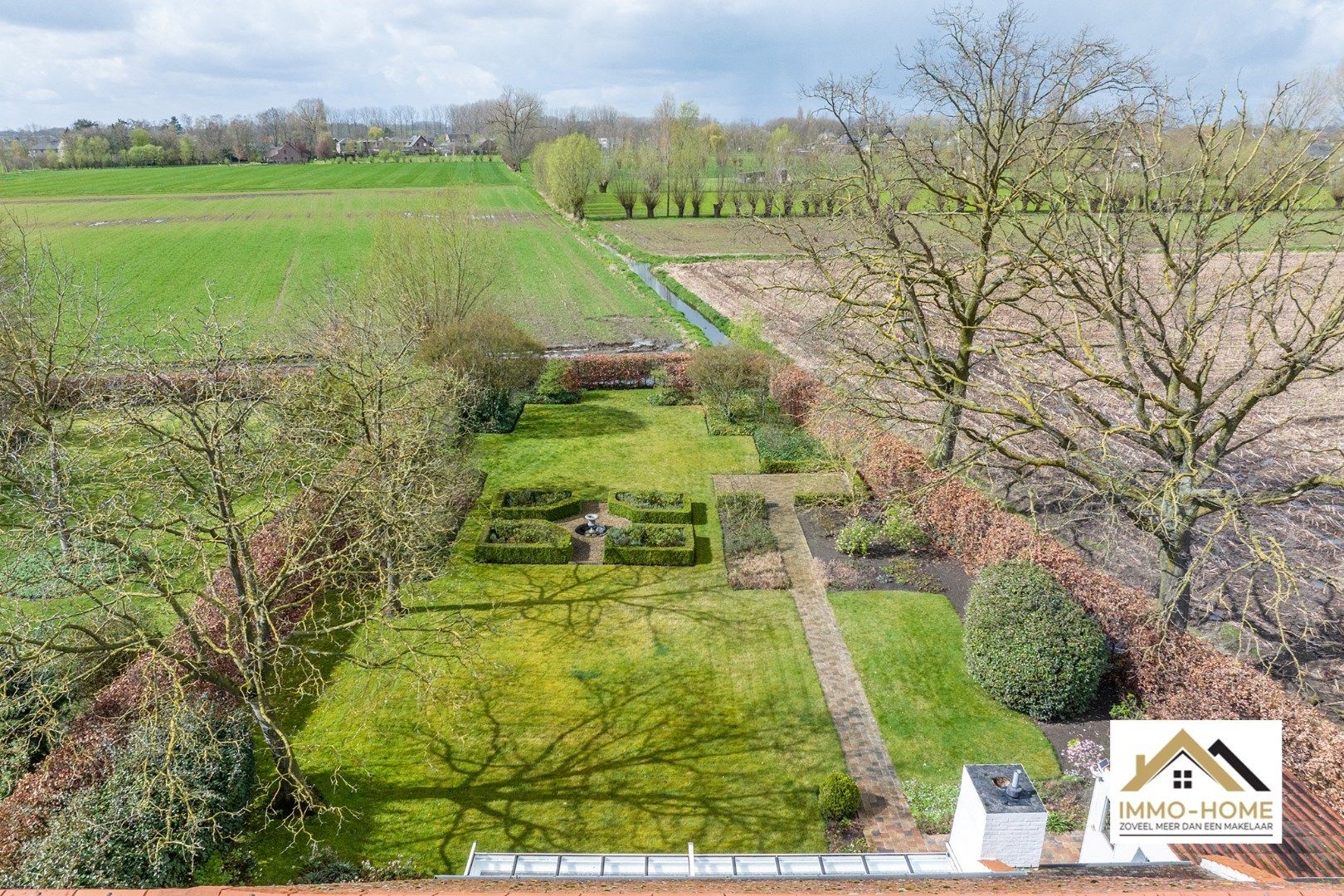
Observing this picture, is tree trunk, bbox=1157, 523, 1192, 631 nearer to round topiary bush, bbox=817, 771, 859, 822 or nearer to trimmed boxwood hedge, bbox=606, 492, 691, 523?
round topiary bush, bbox=817, 771, 859, 822

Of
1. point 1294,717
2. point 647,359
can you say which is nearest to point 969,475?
point 1294,717

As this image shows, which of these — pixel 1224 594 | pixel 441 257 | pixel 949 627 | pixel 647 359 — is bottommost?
pixel 949 627

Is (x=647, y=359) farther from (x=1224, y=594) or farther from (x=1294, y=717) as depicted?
(x=1294, y=717)

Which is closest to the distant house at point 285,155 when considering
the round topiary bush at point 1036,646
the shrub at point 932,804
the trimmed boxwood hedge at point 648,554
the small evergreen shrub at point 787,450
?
the small evergreen shrub at point 787,450

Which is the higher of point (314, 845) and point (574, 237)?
point (574, 237)

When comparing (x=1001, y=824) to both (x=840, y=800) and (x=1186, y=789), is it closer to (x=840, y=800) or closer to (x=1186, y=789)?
(x=1186, y=789)

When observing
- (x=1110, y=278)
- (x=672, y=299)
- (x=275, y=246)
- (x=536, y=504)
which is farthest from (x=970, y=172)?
(x=275, y=246)
